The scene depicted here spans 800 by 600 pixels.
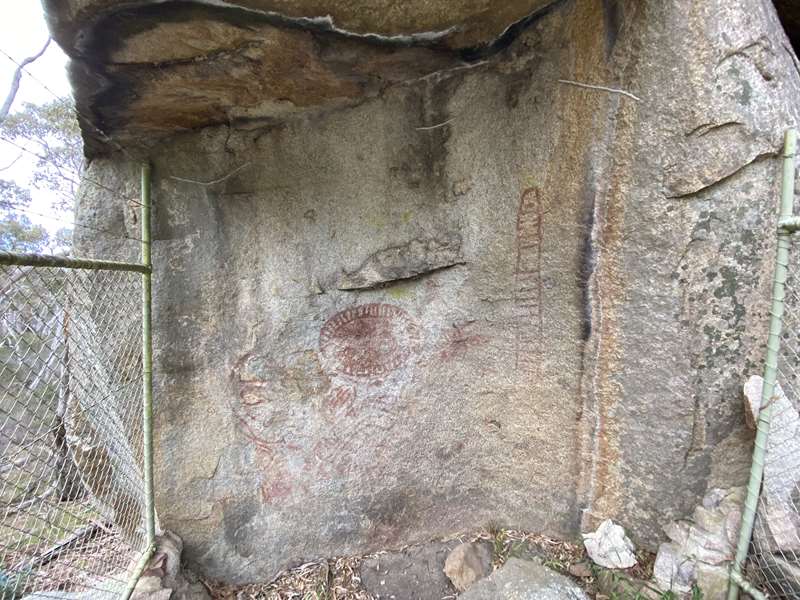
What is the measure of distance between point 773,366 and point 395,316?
153cm

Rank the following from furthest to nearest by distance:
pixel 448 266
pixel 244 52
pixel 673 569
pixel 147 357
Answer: pixel 448 266 < pixel 147 357 < pixel 673 569 < pixel 244 52

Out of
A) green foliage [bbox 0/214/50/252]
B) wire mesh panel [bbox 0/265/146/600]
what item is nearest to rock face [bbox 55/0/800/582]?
wire mesh panel [bbox 0/265/146/600]

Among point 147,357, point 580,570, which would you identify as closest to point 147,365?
→ point 147,357

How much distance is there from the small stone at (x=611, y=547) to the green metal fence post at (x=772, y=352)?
0.40 metres

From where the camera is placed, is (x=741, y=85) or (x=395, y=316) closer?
(x=741, y=85)

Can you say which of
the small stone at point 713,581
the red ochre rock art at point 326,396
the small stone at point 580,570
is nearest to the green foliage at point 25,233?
the red ochre rock art at point 326,396

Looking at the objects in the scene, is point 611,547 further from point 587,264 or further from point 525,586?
point 587,264

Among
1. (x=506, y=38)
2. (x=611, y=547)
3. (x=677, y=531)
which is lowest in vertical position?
(x=611, y=547)

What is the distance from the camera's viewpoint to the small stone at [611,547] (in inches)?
76.2

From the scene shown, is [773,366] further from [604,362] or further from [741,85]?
[741,85]

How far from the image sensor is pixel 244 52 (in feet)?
4.78

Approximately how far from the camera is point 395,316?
7.25 ft

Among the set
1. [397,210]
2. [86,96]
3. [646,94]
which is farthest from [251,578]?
[646,94]

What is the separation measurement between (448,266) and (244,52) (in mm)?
1252
